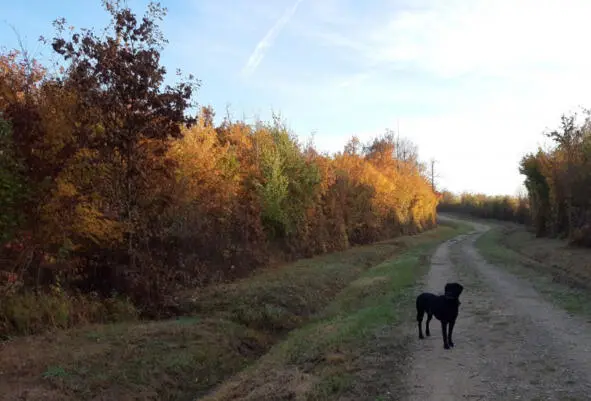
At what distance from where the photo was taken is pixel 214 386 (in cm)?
1002

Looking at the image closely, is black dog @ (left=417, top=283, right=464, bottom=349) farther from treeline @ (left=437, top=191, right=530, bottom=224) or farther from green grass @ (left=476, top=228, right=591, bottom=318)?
treeline @ (left=437, top=191, right=530, bottom=224)

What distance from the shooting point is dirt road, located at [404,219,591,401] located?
6852 millimetres

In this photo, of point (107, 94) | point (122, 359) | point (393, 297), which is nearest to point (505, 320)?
point (393, 297)

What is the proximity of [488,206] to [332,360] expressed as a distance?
347 feet

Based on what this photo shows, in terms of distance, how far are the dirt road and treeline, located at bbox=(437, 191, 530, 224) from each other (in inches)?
2967

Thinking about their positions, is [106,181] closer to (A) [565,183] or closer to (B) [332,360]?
(B) [332,360]

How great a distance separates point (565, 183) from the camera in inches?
1508

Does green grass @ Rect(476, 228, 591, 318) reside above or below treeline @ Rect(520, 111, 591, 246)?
below

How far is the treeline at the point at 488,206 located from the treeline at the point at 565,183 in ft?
108

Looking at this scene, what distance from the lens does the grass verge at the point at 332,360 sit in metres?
7.58

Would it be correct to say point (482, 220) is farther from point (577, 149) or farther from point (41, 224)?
point (41, 224)

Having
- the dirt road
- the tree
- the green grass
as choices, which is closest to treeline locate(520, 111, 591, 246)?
the green grass

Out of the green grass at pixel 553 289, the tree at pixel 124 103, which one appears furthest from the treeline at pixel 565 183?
the tree at pixel 124 103

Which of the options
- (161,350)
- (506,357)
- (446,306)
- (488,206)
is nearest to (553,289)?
(506,357)
